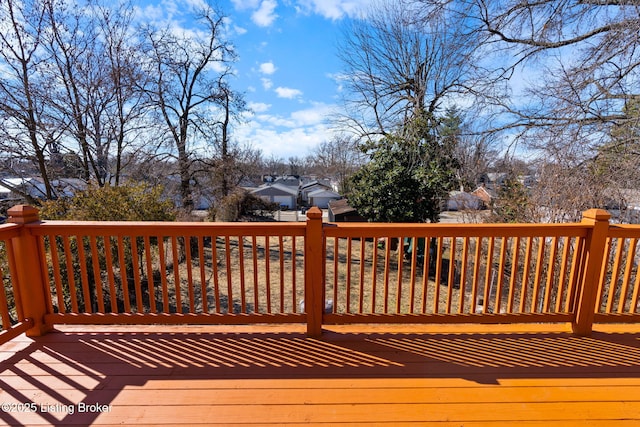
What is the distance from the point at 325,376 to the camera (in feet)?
6.29

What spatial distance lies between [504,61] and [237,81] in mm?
12701

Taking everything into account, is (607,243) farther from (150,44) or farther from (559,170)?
(150,44)

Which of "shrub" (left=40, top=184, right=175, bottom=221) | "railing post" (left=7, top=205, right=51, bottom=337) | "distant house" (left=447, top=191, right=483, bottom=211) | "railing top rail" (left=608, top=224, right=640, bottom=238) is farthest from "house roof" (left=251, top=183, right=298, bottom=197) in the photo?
"railing top rail" (left=608, top=224, right=640, bottom=238)

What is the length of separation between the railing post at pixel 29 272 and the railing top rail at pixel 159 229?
9 centimetres

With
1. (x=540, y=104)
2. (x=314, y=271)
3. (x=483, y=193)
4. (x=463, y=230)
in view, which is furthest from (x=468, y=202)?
(x=314, y=271)

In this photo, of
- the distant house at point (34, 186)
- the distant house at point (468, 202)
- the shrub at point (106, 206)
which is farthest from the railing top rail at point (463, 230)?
the distant house at point (34, 186)

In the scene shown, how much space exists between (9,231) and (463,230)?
332 centimetres

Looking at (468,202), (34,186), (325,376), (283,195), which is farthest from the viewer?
(283,195)

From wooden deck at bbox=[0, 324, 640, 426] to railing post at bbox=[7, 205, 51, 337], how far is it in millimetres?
167

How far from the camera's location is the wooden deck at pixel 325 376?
5.29 feet

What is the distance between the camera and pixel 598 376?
1.94 meters

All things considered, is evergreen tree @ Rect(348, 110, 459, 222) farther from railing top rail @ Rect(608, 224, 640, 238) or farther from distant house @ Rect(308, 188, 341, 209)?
distant house @ Rect(308, 188, 341, 209)

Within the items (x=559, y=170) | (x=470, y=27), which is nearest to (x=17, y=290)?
(x=559, y=170)

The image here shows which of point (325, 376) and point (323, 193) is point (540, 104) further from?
point (323, 193)
